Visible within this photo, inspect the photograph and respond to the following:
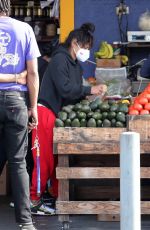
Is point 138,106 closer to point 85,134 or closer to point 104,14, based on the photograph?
point 85,134

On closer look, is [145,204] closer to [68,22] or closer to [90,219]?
[90,219]

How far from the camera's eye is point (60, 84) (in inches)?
259

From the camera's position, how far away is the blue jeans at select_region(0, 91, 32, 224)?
5320 mm

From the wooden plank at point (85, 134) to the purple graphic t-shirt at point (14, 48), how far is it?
83 cm

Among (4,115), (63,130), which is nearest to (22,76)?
(4,115)

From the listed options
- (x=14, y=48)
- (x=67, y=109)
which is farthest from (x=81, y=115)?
(x=14, y=48)

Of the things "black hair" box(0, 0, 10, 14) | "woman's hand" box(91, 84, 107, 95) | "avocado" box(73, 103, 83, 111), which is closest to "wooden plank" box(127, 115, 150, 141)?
"avocado" box(73, 103, 83, 111)

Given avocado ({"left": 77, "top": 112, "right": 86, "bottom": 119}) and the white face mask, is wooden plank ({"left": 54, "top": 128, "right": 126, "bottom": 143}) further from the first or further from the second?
the white face mask

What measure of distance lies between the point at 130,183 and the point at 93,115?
2.24 meters

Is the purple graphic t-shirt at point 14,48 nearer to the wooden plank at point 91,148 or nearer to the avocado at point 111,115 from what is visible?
the wooden plank at point 91,148

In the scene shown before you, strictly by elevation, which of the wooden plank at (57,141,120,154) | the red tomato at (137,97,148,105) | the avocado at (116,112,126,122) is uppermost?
the red tomato at (137,97,148,105)

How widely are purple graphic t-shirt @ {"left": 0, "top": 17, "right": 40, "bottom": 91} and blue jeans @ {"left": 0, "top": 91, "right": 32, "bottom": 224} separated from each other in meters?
0.12

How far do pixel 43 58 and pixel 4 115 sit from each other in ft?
10.0

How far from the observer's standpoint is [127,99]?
714cm
